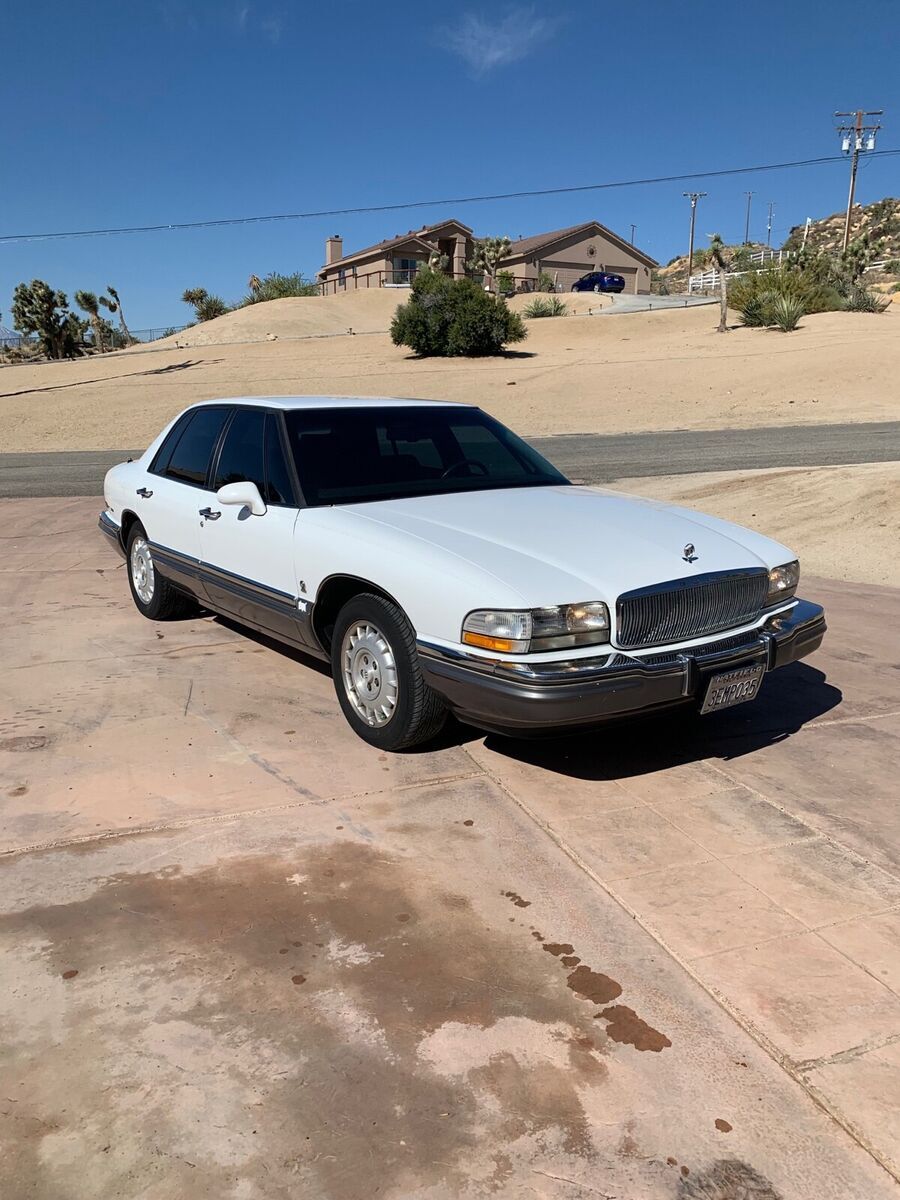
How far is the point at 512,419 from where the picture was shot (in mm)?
25547

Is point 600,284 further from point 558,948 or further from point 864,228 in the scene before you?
point 558,948

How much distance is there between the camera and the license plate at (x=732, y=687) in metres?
4.04

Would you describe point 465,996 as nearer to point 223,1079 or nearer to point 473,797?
point 223,1079

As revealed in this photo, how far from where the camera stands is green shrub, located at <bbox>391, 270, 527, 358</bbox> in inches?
1500

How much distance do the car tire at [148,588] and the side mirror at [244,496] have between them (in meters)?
1.76

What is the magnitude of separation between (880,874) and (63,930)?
284 centimetres

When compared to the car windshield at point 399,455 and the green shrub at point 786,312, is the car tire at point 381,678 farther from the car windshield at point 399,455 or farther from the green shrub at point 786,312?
the green shrub at point 786,312

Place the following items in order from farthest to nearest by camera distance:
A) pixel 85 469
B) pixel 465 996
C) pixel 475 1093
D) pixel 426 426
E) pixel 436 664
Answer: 1. pixel 85 469
2. pixel 426 426
3. pixel 436 664
4. pixel 465 996
5. pixel 475 1093

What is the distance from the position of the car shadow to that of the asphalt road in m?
9.08

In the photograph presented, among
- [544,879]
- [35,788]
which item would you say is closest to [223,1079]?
[544,879]

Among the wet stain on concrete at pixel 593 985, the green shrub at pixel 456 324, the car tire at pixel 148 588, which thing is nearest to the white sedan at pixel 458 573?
the car tire at pixel 148 588

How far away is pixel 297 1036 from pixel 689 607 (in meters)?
2.31

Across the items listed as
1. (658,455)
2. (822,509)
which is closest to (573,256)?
(658,455)

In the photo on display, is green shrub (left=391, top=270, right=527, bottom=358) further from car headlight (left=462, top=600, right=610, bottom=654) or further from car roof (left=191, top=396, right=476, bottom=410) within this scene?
car headlight (left=462, top=600, right=610, bottom=654)
